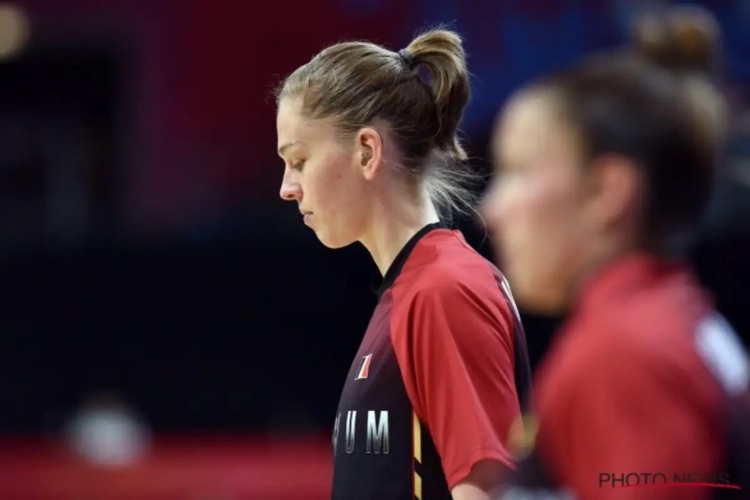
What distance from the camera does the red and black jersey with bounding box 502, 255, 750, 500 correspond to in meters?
0.91

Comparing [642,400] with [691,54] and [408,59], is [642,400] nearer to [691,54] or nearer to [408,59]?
[691,54]

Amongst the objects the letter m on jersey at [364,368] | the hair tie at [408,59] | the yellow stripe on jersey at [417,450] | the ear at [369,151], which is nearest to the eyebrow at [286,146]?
the ear at [369,151]

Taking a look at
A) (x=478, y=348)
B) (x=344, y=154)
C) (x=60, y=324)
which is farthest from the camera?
(x=60, y=324)

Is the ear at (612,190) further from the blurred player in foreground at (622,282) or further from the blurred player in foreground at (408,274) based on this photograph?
the blurred player in foreground at (408,274)

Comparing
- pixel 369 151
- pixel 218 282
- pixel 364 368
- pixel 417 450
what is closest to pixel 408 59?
pixel 369 151

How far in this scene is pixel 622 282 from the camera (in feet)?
3.30

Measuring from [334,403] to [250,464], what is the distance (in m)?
0.55

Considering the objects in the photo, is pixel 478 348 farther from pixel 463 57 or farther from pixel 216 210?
pixel 216 210

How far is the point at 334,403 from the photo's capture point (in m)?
5.86

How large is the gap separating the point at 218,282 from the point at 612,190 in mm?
4961

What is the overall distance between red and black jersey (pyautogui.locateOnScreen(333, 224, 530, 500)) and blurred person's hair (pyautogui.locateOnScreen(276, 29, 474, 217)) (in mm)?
189

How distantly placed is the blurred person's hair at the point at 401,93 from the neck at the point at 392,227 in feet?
0.17

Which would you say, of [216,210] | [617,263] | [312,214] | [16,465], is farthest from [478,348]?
[216,210]

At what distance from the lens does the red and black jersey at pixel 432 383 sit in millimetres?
1739
